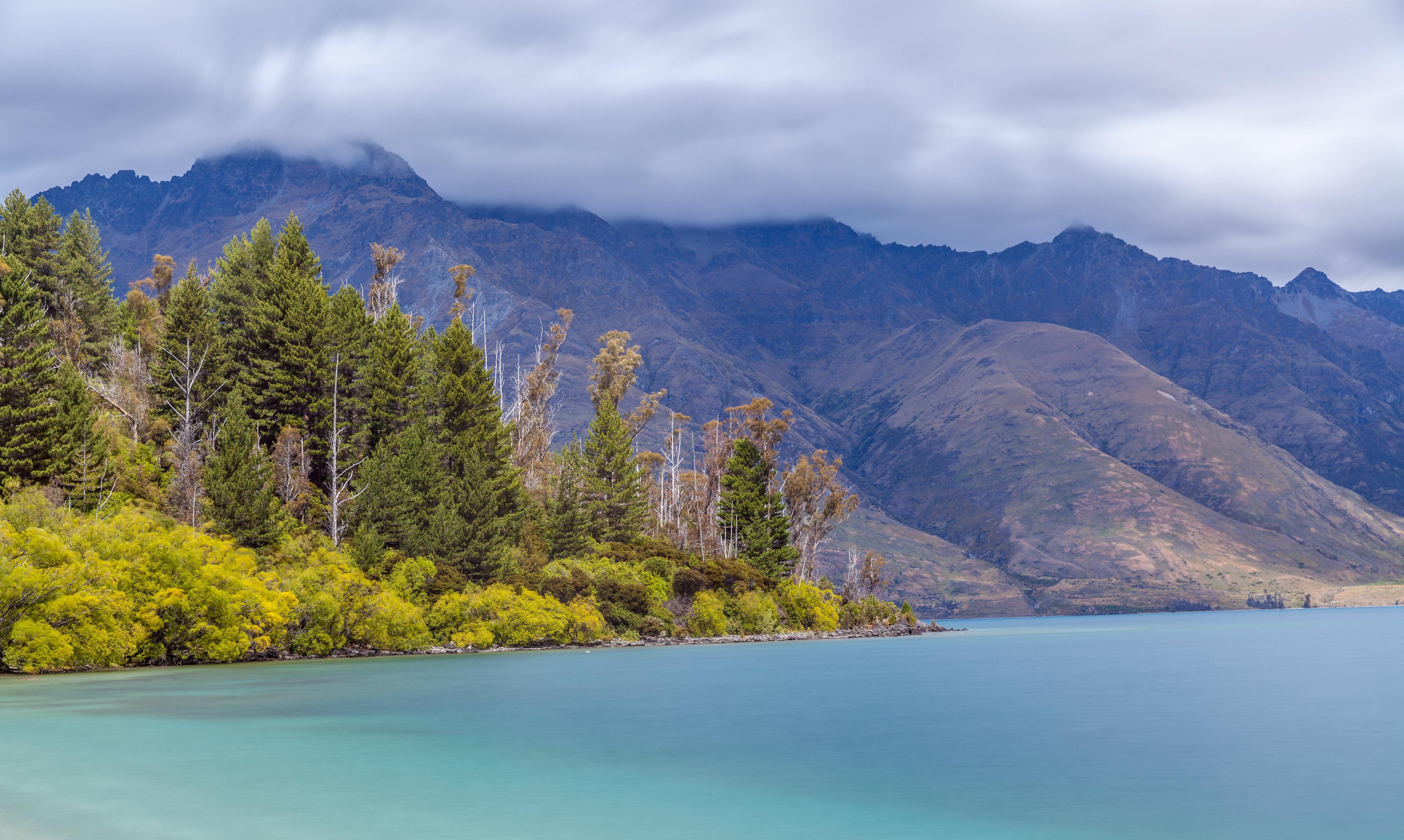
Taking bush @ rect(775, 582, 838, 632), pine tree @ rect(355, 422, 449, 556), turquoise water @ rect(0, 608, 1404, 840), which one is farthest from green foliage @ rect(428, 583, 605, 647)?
bush @ rect(775, 582, 838, 632)

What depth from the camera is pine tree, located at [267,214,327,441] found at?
3063 inches

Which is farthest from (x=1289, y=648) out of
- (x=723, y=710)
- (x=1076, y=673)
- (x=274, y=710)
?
(x=274, y=710)

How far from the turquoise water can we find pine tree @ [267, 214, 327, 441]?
28307 millimetres

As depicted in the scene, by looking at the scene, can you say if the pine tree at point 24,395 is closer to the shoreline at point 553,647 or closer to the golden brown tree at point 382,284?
the shoreline at point 553,647

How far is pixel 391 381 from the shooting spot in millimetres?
82938

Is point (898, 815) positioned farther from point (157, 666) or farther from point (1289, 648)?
point (1289, 648)

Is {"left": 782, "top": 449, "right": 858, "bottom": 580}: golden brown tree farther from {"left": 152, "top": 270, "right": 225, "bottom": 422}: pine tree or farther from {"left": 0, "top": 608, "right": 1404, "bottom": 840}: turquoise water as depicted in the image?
{"left": 0, "top": 608, "right": 1404, "bottom": 840}: turquoise water

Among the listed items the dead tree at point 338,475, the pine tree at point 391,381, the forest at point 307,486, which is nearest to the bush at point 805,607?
the forest at point 307,486

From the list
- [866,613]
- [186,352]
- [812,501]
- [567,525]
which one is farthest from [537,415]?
[866,613]

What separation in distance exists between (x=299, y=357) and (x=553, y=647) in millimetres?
27889

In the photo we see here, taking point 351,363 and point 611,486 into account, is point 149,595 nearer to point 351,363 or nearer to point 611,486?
point 351,363

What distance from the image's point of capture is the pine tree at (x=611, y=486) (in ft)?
330

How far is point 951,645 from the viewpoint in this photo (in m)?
94.1

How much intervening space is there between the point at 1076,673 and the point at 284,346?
193ft
